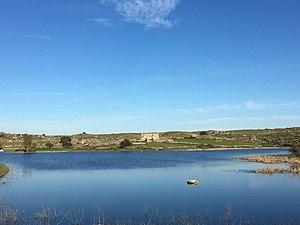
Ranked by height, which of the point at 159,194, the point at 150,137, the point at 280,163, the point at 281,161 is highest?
the point at 150,137

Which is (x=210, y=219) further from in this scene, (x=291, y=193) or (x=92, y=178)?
(x=92, y=178)

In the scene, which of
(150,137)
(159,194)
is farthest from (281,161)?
(150,137)

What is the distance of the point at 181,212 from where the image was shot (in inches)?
1476

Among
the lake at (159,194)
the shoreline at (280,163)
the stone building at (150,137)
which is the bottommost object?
the lake at (159,194)

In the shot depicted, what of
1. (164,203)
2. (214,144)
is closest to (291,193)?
(164,203)

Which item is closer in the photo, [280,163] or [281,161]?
[280,163]

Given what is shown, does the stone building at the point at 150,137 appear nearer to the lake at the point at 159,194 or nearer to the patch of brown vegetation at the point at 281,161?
the patch of brown vegetation at the point at 281,161

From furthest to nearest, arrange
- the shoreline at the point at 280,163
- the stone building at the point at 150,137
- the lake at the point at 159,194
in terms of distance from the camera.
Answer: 1. the stone building at the point at 150,137
2. the shoreline at the point at 280,163
3. the lake at the point at 159,194

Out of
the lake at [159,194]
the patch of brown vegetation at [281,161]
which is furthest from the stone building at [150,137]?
the lake at [159,194]

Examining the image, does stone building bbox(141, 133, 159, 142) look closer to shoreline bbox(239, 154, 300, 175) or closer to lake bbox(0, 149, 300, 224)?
shoreline bbox(239, 154, 300, 175)

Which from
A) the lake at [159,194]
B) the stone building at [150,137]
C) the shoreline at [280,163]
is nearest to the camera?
the lake at [159,194]

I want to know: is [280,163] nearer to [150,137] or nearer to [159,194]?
[159,194]

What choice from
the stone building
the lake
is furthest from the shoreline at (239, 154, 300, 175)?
the stone building

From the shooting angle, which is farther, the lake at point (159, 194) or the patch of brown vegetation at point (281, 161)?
the patch of brown vegetation at point (281, 161)
